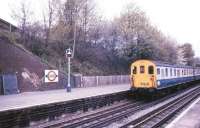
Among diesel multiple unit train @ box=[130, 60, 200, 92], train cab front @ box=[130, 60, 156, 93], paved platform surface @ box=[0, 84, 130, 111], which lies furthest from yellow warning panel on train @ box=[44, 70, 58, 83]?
train cab front @ box=[130, 60, 156, 93]

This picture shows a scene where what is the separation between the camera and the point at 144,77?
2652cm

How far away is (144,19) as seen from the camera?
54156 millimetres

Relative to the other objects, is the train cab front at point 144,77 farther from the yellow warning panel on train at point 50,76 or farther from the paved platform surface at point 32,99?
the yellow warning panel on train at point 50,76

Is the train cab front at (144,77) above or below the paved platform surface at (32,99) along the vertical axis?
above

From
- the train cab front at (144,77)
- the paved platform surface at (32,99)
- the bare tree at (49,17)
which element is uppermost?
the bare tree at (49,17)

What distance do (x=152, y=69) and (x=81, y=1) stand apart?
71.3 ft

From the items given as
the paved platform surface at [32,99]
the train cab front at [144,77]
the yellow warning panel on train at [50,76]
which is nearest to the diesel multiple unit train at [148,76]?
the train cab front at [144,77]

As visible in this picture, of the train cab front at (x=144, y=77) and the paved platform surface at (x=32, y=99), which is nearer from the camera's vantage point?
the paved platform surface at (x=32, y=99)

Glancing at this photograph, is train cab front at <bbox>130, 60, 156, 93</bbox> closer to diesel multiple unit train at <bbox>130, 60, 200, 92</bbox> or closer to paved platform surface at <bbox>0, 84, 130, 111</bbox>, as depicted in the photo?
diesel multiple unit train at <bbox>130, 60, 200, 92</bbox>

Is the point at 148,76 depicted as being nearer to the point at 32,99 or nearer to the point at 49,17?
the point at 32,99

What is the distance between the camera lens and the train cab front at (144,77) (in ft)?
85.6

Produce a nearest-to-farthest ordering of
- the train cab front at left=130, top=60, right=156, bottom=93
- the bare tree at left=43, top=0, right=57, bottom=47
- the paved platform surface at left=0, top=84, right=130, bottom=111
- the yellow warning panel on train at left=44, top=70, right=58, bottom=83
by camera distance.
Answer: the paved platform surface at left=0, top=84, right=130, bottom=111 → the train cab front at left=130, top=60, right=156, bottom=93 → the yellow warning panel on train at left=44, top=70, right=58, bottom=83 → the bare tree at left=43, top=0, right=57, bottom=47

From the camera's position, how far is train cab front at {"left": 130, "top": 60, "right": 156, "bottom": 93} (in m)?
26.1

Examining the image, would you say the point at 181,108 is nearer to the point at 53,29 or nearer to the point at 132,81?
the point at 132,81
